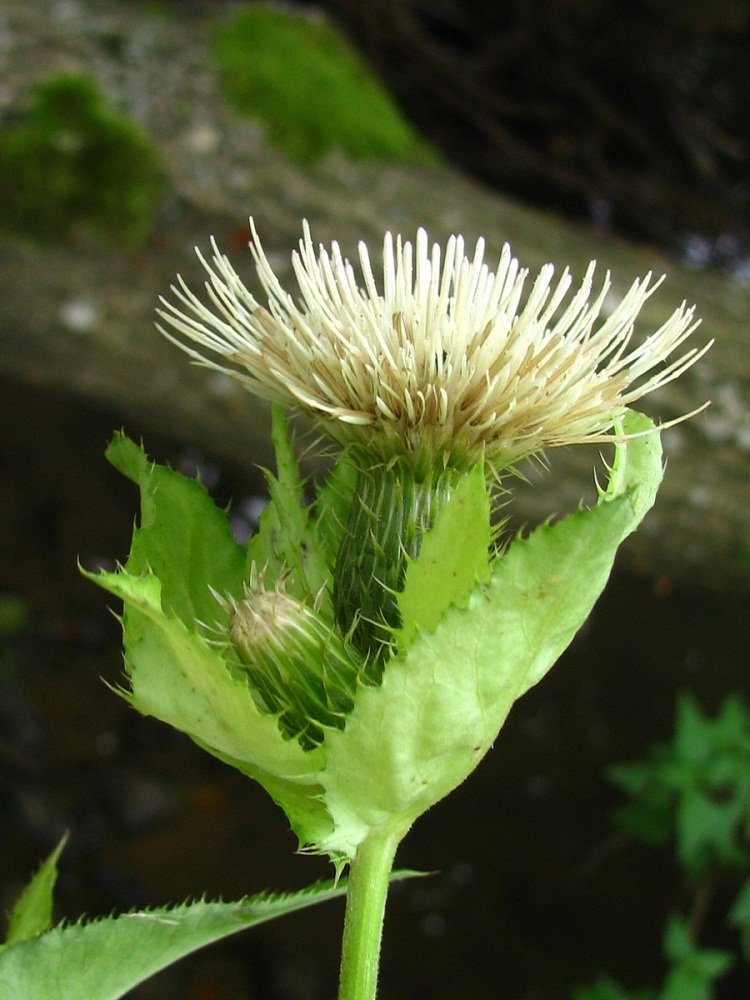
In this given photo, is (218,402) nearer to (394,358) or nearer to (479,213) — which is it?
(479,213)

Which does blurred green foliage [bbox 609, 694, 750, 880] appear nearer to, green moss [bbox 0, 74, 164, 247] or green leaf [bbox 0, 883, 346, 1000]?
green leaf [bbox 0, 883, 346, 1000]

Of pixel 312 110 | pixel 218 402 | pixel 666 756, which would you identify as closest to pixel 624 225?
pixel 312 110

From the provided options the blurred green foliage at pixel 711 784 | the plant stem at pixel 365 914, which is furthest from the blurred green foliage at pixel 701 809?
the plant stem at pixel 365 914

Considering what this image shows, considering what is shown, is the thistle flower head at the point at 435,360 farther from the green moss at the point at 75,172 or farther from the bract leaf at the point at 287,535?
the green moss at the point at 75,172

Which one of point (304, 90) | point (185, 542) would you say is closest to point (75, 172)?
point (304, 90)

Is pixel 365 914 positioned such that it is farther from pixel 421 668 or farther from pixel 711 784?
pixel 711 784

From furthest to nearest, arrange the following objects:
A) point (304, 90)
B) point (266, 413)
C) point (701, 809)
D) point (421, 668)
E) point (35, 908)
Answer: point (304, 90) < point (266, 413) < point (701, 809) < point (35, 908) < point (421, 668)

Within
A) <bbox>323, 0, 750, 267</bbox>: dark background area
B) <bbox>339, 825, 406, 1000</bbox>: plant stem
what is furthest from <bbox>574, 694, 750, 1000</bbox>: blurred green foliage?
<bbox>323, 0, 750, 267</bbox>: dark background area
